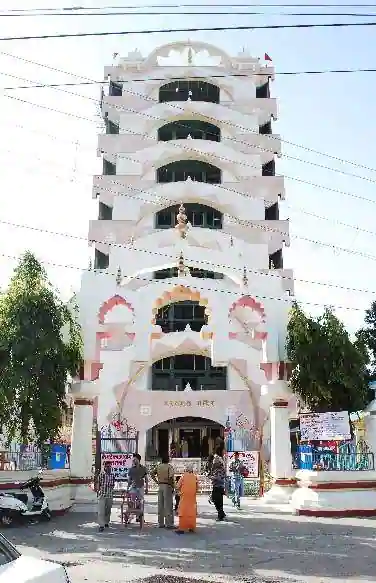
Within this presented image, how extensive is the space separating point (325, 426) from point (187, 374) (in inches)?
679

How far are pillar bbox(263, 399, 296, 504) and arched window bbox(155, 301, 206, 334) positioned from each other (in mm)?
15472

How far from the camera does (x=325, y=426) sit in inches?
588

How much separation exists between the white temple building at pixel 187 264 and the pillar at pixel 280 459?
4 cm

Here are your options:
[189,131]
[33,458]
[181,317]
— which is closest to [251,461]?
[33,458]

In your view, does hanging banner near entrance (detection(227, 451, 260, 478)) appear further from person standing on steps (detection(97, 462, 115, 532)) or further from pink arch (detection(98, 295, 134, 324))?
person standing on steps (detection(97, 462, 115, 532))

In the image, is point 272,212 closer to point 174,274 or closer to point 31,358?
point 174,274

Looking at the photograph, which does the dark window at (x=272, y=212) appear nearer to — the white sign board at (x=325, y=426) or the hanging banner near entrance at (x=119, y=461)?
the white sign board at (x=325, y=426)

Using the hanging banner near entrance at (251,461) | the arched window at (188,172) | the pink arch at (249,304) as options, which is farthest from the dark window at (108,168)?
the hanging banner near entrance at (251,461)

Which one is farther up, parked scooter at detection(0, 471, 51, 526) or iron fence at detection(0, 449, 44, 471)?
iron fence at detection(0, 449, 44, 471)

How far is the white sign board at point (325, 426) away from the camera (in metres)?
14.8

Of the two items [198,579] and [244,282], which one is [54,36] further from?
[244,282]

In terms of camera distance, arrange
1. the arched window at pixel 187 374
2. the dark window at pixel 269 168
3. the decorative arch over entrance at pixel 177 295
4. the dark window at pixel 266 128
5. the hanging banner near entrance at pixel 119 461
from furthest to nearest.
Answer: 1. the dark window at pixel 266 128
2. the dark window at pixel 269 168
3. the arched window at pixel 187 374
4. the decorative arch over entrance at pixel 177 295
5. the hanging banner near entrance at pixel 119 461

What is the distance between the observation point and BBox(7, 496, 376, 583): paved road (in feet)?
24.3

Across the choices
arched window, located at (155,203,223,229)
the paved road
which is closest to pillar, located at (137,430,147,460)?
arched window, located at (155,203,223,229)
